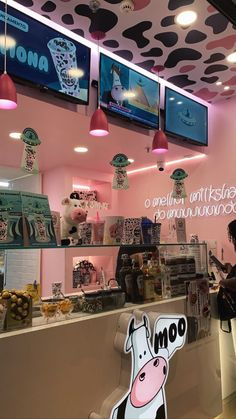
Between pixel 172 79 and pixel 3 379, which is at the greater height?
pixel 172 79

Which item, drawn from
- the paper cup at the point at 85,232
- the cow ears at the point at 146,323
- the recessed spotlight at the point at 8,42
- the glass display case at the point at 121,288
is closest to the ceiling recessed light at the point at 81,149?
the glass display case at the point at 121,288

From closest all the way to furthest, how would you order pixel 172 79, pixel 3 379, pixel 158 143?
pixel 3 379
pixel 158 143
pixel 172 79

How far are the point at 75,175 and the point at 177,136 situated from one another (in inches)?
75.3

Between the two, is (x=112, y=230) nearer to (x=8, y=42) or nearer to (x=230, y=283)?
(x=230, y=283)

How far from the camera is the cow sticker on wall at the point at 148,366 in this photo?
199 centimetres

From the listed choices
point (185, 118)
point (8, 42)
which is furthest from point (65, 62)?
point (185, 118)

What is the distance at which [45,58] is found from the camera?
2.88 meters

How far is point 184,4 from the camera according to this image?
2721 millimetres

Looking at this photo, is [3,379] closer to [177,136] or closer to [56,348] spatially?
[56,348]

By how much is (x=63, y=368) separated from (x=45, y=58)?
2.31m

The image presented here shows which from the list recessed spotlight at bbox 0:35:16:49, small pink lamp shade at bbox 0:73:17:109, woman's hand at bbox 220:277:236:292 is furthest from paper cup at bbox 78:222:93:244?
recessed spotlight at bbox 0:35:16:49

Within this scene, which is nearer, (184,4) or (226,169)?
(184,4)

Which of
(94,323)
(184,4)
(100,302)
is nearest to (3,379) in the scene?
(94,323)

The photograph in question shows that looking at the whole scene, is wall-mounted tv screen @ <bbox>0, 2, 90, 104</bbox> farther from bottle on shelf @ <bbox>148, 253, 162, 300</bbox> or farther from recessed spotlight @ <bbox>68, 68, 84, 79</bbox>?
bottle on shelf @ <bbox>148, 253, 162, 300</bbox>
